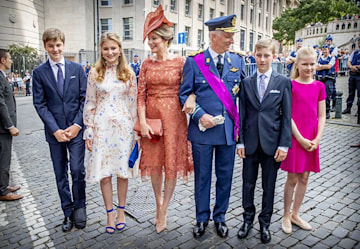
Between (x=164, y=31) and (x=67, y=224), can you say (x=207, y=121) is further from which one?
(x=67, y=224)

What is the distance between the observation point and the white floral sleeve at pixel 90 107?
11.9 feet

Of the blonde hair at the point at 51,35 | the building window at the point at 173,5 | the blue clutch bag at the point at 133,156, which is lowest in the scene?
the blue clutch bag at the point at 133,156

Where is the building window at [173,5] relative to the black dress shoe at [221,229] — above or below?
above

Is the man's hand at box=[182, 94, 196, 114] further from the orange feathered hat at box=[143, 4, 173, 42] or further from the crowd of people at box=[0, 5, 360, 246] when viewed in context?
the orange feathered hat at box=[143, 4, 173, 42]

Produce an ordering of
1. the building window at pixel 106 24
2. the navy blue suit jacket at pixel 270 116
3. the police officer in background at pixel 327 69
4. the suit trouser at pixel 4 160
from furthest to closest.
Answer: the building window at pixel 106 24
the police officer in background at pixel 327 69
the suit trouser at pixel 4 160
the navy blue suit jacket at pixel 270 116

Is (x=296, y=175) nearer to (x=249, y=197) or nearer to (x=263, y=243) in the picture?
(x=249, y=197)

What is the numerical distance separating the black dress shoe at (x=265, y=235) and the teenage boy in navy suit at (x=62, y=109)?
218 cm

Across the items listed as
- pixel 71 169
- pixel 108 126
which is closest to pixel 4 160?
pixel 71 169

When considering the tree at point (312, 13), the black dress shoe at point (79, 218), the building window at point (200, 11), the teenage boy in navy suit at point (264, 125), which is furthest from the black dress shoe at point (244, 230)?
the tree at point (312, 13)

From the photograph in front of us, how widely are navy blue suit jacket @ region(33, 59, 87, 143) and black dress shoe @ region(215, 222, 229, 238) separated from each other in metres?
2.05

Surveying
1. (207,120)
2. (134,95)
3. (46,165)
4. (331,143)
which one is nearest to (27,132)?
(46,165)

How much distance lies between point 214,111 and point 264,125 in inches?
22.4

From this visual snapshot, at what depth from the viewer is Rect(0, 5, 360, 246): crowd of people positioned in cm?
336

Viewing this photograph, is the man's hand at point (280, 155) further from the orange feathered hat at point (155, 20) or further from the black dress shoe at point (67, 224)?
the black dress shoe at point (67, 224)
